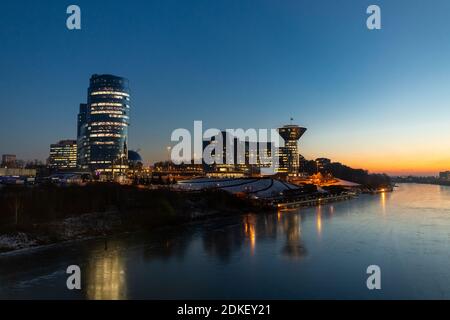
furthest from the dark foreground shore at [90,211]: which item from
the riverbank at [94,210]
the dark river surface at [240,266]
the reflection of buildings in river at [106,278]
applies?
the reflection of buildings in river at [106,278]

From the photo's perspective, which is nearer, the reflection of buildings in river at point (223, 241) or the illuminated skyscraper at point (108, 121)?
the reflection of buildings in river at point (223, 241)

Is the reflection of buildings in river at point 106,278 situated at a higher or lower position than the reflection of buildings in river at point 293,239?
higher

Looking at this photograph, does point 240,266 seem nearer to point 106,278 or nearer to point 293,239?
point 106,278

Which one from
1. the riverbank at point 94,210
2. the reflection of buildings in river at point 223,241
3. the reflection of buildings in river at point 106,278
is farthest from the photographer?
the riverbank at point 94,210

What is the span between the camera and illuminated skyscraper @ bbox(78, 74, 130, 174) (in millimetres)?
171750

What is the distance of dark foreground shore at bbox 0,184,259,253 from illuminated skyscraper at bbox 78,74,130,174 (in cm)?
11530

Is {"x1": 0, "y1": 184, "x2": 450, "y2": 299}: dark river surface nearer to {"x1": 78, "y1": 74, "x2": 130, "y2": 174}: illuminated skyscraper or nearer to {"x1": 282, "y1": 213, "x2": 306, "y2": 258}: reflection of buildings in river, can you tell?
{"x1": 282, "y1": 213, "x2": 306, "y2": 258}: reflection of buildings in river

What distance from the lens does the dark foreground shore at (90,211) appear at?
3369 cm

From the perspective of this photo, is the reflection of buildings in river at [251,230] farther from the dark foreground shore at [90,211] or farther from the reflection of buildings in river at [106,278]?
the reflection of buildings in river at [106,278]

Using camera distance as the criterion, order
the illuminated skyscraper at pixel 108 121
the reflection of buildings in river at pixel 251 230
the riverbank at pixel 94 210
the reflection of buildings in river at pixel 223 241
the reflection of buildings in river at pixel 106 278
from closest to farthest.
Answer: the reflection of buildings in river at pixel 106 278 < the reflection of buildings in river at pixel 223 241 < the reflection of buildings in river at pixel 251 230 < the riverbank at pixel 94 210 < the illuminated skyscraper at pixel 108 121

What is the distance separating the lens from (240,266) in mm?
24500

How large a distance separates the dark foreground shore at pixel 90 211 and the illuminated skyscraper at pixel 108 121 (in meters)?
115
